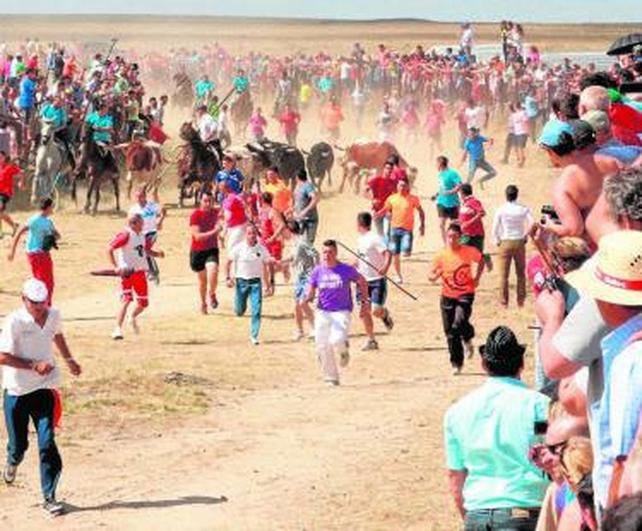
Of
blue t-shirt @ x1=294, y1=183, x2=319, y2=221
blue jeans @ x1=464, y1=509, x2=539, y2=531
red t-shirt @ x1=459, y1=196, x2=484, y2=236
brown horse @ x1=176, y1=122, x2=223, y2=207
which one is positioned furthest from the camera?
brown horse @ x1=176, y1=122, x2=223, y2=207

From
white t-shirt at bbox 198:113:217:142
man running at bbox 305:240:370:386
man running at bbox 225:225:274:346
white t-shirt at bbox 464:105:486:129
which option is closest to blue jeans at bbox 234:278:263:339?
man running at bbox 225:225:274:346

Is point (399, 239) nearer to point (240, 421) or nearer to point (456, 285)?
point (456, 285)

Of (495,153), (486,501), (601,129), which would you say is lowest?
(495,153)

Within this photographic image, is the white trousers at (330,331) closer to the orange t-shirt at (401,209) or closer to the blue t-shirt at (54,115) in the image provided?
the orange t-shirt at (401,209)

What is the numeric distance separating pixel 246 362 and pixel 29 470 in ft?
17.7

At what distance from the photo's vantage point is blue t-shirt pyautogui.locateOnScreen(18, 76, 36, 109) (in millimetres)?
36056

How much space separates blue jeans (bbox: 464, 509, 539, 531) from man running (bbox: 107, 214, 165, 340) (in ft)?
42.9

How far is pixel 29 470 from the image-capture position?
45.1 ft

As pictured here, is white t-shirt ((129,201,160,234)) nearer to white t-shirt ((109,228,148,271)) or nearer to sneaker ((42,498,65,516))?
white t-shirt ((109,228,148,271))

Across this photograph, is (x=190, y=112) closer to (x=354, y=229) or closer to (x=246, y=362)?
(x=354, y=229)

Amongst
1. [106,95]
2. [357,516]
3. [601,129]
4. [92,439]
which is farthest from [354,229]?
[601,129]

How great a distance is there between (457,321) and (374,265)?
231 centimetres

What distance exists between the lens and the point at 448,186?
2570 centimetres

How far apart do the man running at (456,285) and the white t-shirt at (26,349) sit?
6.10m
